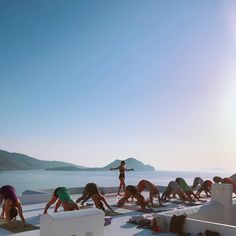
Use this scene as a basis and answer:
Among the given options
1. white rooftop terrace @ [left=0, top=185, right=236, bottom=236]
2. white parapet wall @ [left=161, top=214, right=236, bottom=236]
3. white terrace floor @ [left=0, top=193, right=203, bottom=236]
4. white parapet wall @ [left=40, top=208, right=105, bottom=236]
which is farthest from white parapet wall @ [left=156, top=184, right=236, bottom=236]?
white parapet wall @ [left=40, top=208, right=105, bottom=236]

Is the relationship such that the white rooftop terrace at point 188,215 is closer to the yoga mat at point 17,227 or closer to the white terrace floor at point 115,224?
the white terrace floor at point 115,224

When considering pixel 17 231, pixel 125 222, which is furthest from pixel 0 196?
pixel 125 222

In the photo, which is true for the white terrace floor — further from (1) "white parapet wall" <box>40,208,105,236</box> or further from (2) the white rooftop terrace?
(1) "white parapet wall" <box>40,208,105,236</box>

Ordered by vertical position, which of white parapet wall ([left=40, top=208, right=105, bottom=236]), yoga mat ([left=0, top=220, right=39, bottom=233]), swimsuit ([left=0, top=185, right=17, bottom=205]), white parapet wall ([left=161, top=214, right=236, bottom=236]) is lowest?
yoga mat ([left=0, top=220, right=39, bottom=233])

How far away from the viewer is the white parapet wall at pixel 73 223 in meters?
5.07

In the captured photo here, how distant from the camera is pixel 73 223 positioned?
207 inches

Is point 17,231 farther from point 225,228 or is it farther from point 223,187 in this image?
point 223,187

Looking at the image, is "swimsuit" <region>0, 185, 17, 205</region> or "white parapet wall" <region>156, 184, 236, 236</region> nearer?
"swimsuit" <region>0, 185, 17, 205</region>

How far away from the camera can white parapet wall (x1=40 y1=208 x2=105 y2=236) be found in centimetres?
507

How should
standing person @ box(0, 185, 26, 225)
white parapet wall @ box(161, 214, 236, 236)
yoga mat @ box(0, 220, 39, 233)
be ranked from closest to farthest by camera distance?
white parapet wall @ box(161, 214, 236, 236) → yoga mat @ box(0, 220, 39, 233) → standing person @ box(0, 185, 26, 225)

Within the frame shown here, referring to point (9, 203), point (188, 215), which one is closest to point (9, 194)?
point (9, 203)

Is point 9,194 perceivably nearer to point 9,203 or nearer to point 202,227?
point 9,203

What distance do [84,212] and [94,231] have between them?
1.16 ft

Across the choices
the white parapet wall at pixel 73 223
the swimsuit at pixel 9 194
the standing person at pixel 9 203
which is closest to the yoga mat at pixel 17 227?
the standing person at pixel 9 203
